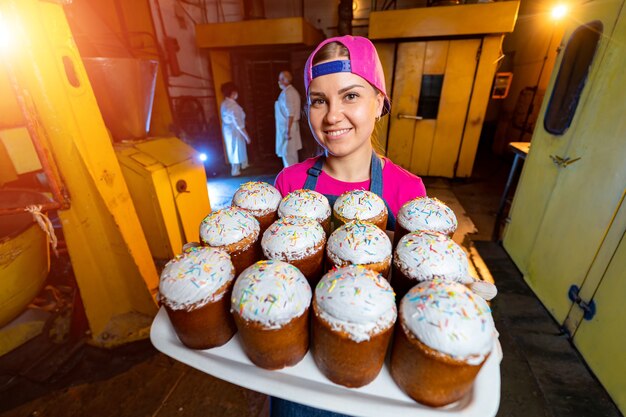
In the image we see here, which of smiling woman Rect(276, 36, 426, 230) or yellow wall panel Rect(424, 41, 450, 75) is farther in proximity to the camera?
yellow wall panel Rect(424, 41, 450, 75)

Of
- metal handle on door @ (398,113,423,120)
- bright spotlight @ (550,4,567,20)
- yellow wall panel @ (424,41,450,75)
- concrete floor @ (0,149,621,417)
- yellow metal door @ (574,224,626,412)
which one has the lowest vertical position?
concrete floor @ (0,149,621,417)

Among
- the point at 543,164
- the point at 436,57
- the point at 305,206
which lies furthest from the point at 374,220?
the point at 436,57

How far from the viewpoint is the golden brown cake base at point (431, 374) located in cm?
83

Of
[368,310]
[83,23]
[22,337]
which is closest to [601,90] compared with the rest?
[368,310]

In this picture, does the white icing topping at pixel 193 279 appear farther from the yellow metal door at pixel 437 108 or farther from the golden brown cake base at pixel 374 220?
the yellow metal door at pixel 437 108

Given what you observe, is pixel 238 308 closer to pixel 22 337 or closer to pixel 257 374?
pixel 257 374

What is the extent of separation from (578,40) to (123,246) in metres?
5.18

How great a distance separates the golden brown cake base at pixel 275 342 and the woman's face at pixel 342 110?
1.04 meters

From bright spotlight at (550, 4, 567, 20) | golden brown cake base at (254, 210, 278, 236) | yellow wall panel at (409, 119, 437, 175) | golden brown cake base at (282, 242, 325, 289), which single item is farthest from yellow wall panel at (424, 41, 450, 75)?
golden brown cake base at (282, 242, 325, 289)

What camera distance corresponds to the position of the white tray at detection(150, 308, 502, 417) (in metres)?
0.83

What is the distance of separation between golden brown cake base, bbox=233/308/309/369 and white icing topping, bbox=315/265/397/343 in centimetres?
12

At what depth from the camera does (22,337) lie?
267cm

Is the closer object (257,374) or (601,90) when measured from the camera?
(257,374)

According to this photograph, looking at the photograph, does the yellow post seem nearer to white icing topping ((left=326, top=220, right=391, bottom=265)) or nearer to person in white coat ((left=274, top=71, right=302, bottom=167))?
white icing topping ((left=326, top=220, right=391, bottom=265))
